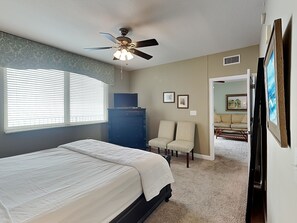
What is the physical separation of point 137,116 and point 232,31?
9.35 ft

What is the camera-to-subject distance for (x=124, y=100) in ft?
15.5

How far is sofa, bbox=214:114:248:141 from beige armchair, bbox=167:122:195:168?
10.4 feet

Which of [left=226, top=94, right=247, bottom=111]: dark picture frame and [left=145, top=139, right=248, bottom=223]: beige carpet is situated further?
[left=226, top=94, right=247, bottom=111]: dark picture frame

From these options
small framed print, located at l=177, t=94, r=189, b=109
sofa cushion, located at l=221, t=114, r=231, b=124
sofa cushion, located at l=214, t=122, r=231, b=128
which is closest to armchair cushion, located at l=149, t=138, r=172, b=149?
small framed print, located at l=177, t=94, r=189, b=109

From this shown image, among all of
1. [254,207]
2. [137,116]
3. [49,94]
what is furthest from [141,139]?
[254,207]

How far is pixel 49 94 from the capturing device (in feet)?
11.6

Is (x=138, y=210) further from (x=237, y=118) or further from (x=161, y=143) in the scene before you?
(x=237, y=118)

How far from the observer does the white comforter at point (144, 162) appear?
194 cm

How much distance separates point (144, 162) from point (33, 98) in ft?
8.75

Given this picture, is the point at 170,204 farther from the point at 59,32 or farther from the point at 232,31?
the point at 59,32

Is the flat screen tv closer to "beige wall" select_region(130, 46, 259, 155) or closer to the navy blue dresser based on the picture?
the navy blue dresser

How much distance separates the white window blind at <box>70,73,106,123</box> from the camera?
A: 13.2 ft

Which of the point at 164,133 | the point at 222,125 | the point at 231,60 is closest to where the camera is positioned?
the point at 231,60

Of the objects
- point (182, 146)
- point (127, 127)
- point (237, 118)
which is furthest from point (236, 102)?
point (127, 127)
